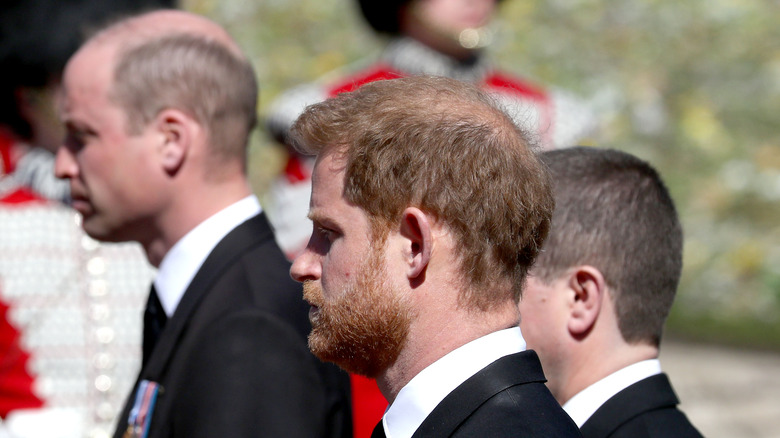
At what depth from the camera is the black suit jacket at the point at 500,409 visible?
63.0 inches

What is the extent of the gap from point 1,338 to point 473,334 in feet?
6.80

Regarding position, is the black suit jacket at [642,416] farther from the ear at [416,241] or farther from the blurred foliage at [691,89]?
the blurred foliage at [691,89]

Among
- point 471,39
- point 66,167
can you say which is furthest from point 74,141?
point 471,39

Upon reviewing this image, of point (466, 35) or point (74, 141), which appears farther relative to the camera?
point (466, 35)

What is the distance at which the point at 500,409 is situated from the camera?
162cm

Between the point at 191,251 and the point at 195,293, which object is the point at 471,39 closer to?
the point at 191,251

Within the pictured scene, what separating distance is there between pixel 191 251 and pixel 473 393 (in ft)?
3.76

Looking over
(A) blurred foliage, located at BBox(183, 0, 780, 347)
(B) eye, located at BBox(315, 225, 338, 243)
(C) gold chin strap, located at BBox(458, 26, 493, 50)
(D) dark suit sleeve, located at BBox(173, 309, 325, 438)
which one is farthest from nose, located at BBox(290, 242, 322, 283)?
(A) blurred foliage, located at BBox(183, 0, 780, 347)

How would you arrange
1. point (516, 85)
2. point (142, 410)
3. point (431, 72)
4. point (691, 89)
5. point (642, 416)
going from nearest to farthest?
1. point (642, 416)
2. point (142, 410)
3. point (431, 72)
4. point (516, 85)
5. point (691, 89)

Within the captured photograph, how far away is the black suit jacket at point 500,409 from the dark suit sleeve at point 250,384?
59 cm

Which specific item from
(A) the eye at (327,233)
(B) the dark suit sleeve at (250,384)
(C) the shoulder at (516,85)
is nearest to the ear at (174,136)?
(B) the dark suit sleeve at (250,384)

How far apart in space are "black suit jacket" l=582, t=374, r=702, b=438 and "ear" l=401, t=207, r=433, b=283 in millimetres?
662

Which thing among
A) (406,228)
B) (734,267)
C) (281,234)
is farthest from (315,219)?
(734,267)

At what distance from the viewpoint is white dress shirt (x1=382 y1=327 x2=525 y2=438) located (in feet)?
5.50
